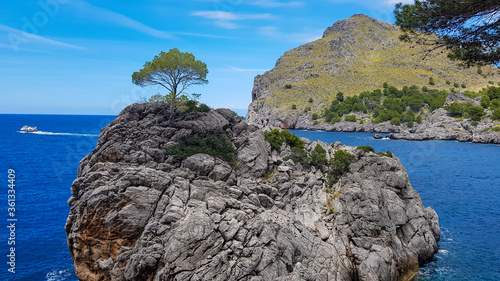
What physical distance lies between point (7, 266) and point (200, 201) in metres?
23.7

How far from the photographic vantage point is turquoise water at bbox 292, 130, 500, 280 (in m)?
38.5

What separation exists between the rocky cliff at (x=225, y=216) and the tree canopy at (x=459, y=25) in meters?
17.1

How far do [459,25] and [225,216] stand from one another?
2409 centimetres

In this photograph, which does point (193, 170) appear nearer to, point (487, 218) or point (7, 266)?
point (7, 266)

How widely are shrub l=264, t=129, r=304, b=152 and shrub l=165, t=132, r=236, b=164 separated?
9.71 metres

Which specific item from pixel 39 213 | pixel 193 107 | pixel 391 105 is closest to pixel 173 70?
pixel 193 107

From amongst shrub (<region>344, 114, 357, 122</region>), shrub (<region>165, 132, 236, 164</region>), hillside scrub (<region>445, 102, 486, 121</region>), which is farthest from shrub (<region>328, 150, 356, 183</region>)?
shrub (<region>344, 114, 357, 122</region>)

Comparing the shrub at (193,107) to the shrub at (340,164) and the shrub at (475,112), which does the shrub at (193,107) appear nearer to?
the shrub at (340,164)

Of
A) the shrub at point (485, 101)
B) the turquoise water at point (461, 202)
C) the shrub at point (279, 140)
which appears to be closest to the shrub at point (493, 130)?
the shrub at point (485, 101)

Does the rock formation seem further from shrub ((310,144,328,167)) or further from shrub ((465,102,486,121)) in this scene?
shrub ((310,144,328,167))

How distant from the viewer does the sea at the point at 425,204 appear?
127 feet

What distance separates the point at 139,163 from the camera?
38750 mm

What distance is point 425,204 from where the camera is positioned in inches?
2302

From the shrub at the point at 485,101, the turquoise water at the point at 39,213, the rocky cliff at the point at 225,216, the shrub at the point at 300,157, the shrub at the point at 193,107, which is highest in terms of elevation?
Result: the shrub at the point at 485,101
